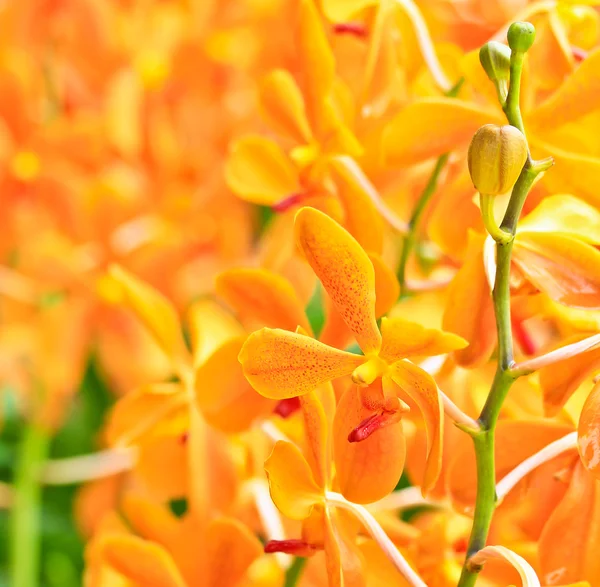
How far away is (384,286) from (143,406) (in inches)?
7.7

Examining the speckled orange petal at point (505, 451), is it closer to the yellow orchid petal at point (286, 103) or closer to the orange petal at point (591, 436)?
the orange petal at point (591, 436)

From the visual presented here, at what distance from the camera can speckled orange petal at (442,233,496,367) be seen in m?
0.36

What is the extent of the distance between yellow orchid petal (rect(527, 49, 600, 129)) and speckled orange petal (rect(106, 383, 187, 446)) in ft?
0.73

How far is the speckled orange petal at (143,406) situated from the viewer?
49 cm

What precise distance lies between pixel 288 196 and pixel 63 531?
55 centimetres

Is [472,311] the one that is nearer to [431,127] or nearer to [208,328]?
[431,127]

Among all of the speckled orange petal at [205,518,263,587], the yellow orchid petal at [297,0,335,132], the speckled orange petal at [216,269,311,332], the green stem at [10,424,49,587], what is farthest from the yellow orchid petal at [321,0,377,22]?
the green stem at [10,424,49,587]

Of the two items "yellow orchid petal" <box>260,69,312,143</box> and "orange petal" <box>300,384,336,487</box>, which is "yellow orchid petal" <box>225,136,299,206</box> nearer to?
"yellow orchid petal" <box>260,69,312,143</box>

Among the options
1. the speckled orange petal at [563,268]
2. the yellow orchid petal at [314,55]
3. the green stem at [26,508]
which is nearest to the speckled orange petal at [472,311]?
the speckled orange petal at [563,268]

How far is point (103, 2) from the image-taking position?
0.89m

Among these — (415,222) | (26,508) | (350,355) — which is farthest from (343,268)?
(26,508)

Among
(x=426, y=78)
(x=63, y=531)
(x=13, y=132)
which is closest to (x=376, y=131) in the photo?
(x=426, y=78)

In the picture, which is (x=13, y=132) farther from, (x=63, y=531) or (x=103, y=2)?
(x=63, y=531)

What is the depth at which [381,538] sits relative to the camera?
344mm
